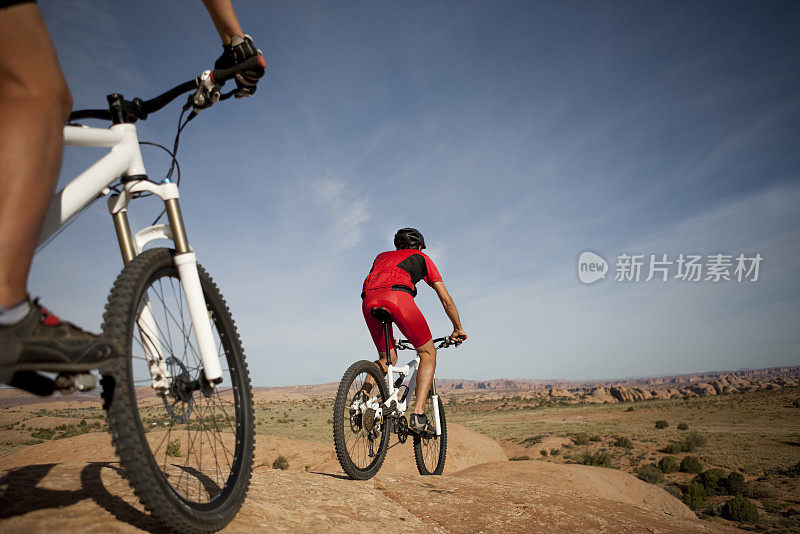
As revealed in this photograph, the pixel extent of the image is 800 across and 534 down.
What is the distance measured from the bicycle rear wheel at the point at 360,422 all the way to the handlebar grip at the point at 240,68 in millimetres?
2897

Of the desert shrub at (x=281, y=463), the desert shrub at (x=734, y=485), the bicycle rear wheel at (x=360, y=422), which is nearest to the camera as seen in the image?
the bicycle rear wheel at (x=360, y=422)

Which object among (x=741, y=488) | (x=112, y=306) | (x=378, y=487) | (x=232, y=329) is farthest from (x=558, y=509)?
(x=741, y=488)

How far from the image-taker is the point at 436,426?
5863 mm

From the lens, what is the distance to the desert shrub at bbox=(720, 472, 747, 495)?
19333mm

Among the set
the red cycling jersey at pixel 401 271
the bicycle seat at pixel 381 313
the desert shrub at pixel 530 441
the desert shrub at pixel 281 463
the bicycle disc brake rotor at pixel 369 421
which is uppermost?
the red cycling jersey at pixel 401 271

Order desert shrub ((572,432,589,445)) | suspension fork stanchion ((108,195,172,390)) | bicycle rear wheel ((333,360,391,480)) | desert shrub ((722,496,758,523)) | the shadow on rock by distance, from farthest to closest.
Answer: desert shrub ((572,432,589,445)) < desert shrub ((722,496,758,523)) < bicycle rear wheel ((333,360,391,480)) < suspension fork stanchion ((108,195,172,390)) < the shadow on rock

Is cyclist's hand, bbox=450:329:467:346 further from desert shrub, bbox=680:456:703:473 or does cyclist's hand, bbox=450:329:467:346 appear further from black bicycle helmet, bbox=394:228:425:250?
desert shrub, bbox=680:456:703:473

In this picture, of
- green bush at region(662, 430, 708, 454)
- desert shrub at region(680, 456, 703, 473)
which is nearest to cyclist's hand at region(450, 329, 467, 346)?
desert shrub at region(680, 456, 703, 473)

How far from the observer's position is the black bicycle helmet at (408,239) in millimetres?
5426

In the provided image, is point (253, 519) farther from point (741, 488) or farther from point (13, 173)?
point (741, 488)

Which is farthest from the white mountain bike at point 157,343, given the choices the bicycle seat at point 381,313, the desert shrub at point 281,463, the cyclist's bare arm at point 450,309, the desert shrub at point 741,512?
the desert shrub at point 741,512

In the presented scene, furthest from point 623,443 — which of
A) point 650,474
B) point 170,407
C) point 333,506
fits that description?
point 170,407

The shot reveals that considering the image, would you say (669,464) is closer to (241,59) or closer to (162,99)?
(241,59)

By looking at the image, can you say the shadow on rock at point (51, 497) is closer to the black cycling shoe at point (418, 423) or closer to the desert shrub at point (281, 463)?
the black cycling shoe at point (418, 423)
